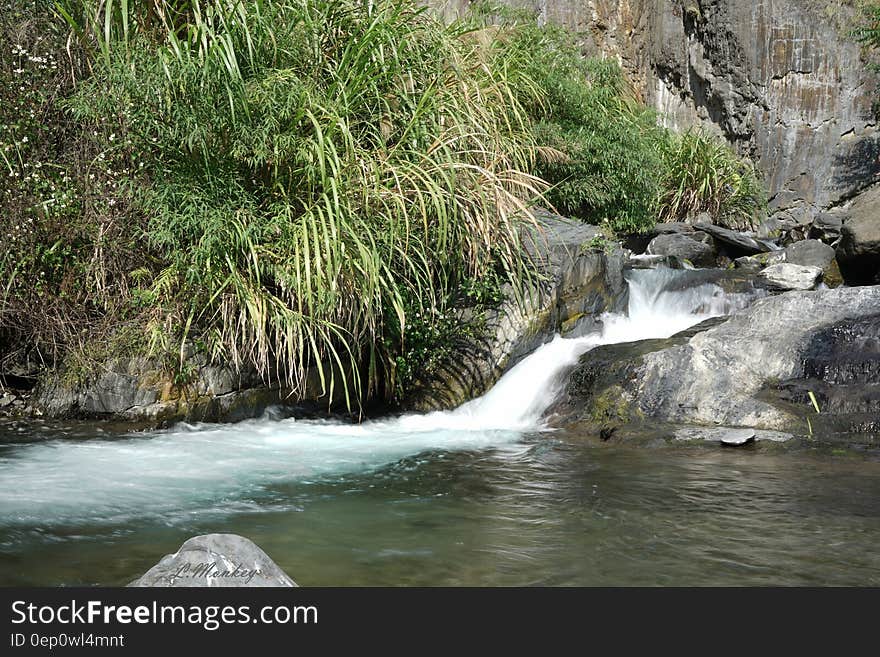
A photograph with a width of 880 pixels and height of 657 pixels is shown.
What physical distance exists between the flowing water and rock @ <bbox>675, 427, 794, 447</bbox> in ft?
0.70

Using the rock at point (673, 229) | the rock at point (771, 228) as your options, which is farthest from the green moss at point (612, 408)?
the rock at point (771, 228)

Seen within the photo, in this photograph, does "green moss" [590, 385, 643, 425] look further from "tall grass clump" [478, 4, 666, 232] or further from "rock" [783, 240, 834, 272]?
"rock" [783, 240, 834, 272]

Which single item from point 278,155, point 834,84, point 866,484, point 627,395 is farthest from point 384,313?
point 834,84

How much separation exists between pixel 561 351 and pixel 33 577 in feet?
16.2

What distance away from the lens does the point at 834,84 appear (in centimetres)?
1516

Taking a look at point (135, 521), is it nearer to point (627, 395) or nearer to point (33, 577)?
point (33, 577)

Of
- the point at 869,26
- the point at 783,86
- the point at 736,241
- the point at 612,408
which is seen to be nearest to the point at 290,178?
the point at 612,408

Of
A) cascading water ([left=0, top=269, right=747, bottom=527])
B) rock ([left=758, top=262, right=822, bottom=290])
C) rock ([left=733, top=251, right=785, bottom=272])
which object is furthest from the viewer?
rock ([left=733, top=251, right=785, bottom=272])

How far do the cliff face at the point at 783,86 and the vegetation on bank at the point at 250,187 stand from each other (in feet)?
29.5

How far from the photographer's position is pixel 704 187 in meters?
13.4

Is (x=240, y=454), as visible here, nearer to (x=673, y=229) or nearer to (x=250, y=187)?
(x=250, y=187)

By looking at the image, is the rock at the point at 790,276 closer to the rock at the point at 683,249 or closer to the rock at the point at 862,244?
the rock at the point at 862,244

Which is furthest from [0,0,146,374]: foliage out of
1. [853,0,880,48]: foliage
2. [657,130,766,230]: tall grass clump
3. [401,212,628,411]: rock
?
[853,0,880,48]: foliage

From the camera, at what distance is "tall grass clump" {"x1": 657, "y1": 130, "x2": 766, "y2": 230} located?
13.5 meters
